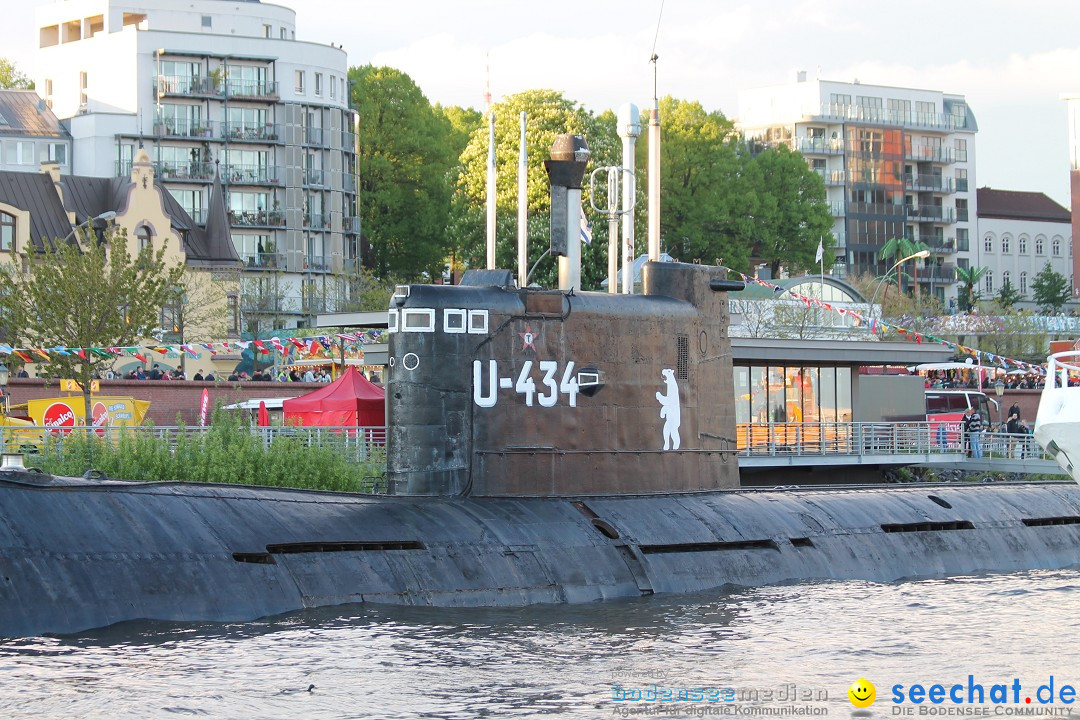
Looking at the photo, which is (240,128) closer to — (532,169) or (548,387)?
(532,169)

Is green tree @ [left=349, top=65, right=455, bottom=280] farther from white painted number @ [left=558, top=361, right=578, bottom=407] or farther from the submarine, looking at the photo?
white painted number @ [left=558, top=361, right=578, bottom=407]

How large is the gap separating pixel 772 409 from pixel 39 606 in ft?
85.9

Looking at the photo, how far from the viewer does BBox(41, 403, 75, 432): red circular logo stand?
30906 mm

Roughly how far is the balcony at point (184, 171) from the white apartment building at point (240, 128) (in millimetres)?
64

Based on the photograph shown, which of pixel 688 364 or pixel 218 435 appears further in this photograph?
pixel 218 435

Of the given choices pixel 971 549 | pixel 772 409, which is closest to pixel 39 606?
pixel 971 549

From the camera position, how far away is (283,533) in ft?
53.6

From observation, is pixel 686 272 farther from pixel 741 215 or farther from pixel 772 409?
pixel 741 215

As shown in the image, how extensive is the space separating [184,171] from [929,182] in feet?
176

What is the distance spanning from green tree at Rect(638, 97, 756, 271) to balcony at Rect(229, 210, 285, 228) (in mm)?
18652

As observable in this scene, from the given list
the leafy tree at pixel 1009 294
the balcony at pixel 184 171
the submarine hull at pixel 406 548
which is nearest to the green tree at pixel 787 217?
the leafy tree at pixel 1009 294

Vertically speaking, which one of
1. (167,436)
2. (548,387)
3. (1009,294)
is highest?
(1009,294)

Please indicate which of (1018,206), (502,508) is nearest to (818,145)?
(1018,206)

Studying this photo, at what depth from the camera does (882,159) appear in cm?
9769
